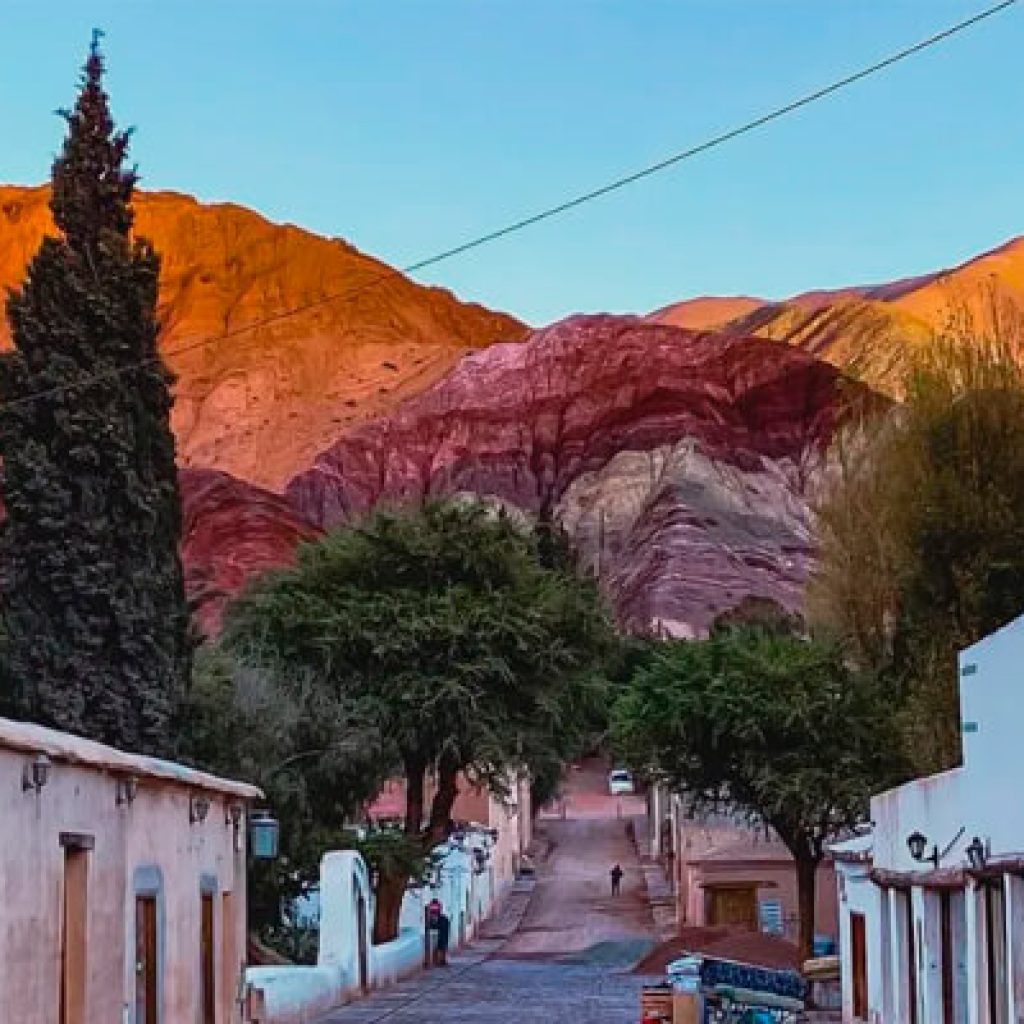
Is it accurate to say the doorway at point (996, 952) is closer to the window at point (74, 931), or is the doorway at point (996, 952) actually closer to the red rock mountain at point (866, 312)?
the window at point (74, 931)

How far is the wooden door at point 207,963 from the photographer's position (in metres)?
18.1

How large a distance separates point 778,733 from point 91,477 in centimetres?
1220

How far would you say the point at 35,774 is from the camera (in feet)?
39.2

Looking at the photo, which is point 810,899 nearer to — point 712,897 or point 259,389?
point 712,897

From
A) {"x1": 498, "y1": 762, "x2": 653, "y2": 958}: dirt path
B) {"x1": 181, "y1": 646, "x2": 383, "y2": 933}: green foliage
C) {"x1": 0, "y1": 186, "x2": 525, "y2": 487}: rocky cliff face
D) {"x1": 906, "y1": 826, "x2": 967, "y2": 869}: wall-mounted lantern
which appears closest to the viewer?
{"x1": 906, "y1": 826, "x2": 967, "y2": 869}: wall-mounted lantern

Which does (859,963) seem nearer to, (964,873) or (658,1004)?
(658,1004)

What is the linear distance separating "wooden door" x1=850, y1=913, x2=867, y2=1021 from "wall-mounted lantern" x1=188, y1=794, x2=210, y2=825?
8745 mm

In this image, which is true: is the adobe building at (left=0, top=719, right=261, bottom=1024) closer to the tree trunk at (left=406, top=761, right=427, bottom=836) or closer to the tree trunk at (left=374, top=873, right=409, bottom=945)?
the tree trunk at (left=374, top=873, right=409, bottom=945)

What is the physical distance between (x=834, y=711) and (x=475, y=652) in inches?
346

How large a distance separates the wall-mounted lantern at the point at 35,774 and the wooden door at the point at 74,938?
40.8 inches

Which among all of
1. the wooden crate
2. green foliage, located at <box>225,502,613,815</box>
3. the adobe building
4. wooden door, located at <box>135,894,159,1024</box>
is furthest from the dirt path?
wooden door, located at <box>135,894,159,1024</box>

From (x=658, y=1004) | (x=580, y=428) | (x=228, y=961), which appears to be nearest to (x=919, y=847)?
(x=658, y=1004)

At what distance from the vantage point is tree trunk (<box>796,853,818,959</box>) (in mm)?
31719

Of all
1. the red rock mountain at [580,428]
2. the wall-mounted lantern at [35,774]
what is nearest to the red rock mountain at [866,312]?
the red rock mountain at [580,428]
